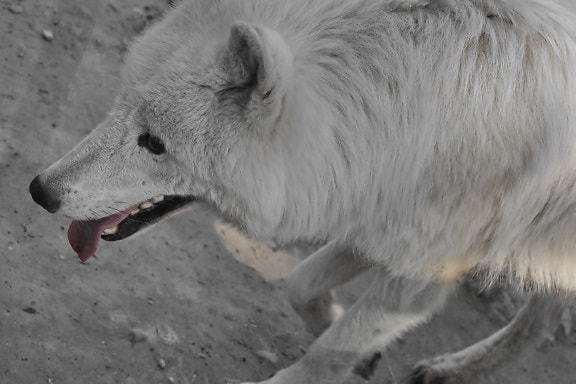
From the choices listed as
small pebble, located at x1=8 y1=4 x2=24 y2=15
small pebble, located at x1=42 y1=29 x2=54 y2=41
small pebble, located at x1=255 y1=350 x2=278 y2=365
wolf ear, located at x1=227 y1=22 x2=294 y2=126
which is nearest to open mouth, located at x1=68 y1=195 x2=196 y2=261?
wolf ear, located at x1=227 y1=22 x2=294 y2=126

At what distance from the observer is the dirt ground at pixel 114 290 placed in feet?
12.9

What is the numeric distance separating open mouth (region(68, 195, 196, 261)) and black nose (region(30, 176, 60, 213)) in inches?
8.9

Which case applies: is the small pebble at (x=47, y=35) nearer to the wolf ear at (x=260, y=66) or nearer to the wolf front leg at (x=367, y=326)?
the wolf front leg at (x=367, y=326)

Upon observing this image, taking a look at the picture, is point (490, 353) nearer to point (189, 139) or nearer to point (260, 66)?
point (189, 139)

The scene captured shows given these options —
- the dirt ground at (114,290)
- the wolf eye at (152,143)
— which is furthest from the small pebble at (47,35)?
the wolf eye at (152,143)

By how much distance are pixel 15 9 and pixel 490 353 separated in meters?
3.47

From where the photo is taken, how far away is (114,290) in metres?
4.23

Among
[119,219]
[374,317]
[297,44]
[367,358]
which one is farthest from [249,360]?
[297,44]

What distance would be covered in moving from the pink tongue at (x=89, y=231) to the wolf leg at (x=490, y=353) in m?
1.82

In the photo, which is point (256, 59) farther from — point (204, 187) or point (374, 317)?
point (374, 317)

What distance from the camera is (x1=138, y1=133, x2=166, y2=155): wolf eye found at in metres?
2.94

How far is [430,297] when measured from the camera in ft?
11.8

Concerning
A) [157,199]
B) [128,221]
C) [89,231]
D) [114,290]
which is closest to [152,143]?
[157,199]

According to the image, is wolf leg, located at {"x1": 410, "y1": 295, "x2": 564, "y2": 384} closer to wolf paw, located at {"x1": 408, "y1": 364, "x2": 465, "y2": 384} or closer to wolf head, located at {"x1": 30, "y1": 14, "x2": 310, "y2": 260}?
wolf paw, located at {"x1": 408, "y1": 364, "x2": 465, "y2": 384}
